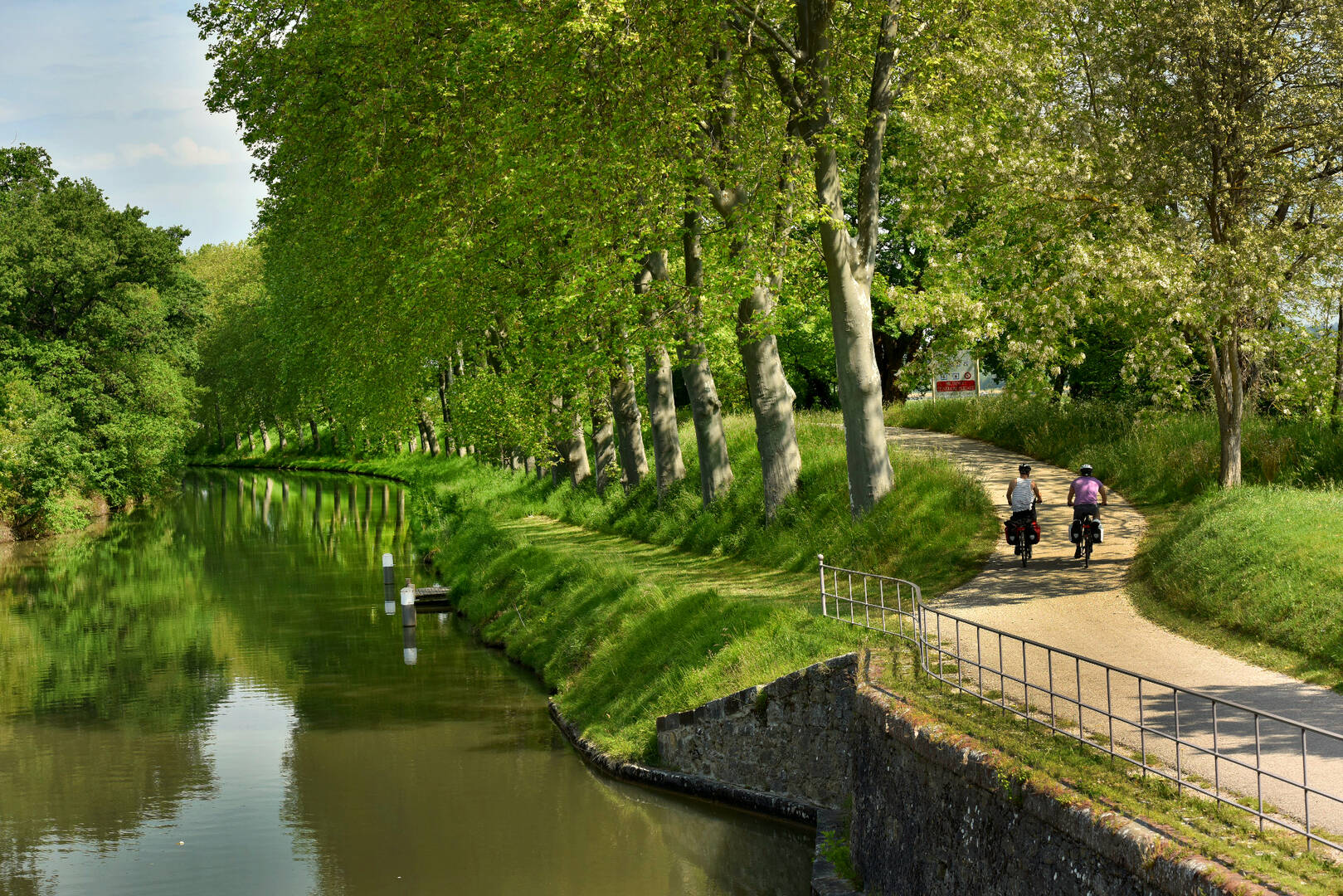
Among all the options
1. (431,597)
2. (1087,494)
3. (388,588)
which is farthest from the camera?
(388,588)

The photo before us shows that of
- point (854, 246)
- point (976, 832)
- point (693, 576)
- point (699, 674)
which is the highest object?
point (854, 246)

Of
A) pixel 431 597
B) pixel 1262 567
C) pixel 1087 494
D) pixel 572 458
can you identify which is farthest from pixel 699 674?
pixel 572 458

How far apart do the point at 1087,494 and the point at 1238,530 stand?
2.26 m

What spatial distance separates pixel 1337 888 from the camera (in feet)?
21.9

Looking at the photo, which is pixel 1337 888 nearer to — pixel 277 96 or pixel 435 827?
pixel 435 827

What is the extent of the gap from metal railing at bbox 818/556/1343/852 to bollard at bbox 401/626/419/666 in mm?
13399

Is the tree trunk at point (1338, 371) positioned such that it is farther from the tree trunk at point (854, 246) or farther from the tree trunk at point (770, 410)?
the tree trunk at point (770, 410)

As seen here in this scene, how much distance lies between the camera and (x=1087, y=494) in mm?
17188

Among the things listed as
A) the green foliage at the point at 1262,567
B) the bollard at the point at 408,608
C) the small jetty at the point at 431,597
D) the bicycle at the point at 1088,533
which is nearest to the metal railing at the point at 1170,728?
the green foliage at the point at 1262,567

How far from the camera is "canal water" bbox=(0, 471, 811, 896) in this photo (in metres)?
14.4

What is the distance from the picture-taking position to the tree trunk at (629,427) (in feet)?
104

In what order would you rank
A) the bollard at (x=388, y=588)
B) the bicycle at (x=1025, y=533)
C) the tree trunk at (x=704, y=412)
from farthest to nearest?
the bollard at (x=388, y=588), the tree trunk at (x=704, y=412), the bicycle at (x=1025, y=533)

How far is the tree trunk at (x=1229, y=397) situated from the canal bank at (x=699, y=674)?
21.5 feet

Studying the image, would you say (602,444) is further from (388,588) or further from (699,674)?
(699,674)
